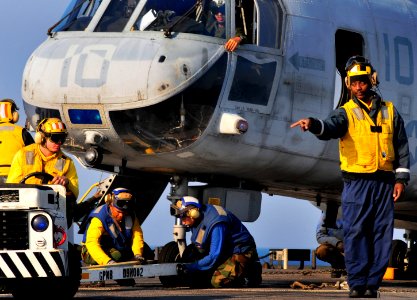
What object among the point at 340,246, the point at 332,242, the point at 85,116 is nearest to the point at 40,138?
the point at 85,116

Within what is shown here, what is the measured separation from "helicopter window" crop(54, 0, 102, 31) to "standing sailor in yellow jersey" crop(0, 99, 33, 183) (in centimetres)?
140

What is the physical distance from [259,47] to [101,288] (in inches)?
138

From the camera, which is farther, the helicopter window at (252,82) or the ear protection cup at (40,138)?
the helicopter window at (252,82)

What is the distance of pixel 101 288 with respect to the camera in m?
15.6

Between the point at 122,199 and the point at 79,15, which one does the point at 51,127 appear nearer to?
the point at 122,199

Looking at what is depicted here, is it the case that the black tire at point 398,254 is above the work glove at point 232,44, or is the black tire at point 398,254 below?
below

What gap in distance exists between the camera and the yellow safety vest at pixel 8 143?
15.7m

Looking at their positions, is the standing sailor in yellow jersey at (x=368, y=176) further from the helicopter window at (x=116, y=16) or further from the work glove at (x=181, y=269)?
the helicopter window at (x=116, y=16)

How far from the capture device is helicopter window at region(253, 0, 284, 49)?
662 inches

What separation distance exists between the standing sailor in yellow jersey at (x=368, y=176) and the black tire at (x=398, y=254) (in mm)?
9354

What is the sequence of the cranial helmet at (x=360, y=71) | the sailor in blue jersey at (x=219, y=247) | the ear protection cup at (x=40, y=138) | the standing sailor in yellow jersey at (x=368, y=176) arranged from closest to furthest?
the standing sailor in yellow jersey at (x=368, y=176) → the cranial helmet at (x=360, y=71) → the ear protection cup at (x=40, y=138) → the sailor in blue jersey at (x=219, y=247)

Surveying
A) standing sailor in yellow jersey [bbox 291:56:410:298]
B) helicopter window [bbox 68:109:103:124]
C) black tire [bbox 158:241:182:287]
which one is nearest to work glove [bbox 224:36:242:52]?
helicopter window [bbox 68:109:103:124]

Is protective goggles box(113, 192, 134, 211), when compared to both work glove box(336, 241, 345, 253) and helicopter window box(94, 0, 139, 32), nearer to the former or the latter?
helicopter window box(94, 0, 139, 32)

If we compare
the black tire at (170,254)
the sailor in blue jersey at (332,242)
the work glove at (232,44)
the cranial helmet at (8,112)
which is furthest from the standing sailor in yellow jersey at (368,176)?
the sailor in blue jersey at (332,242)
